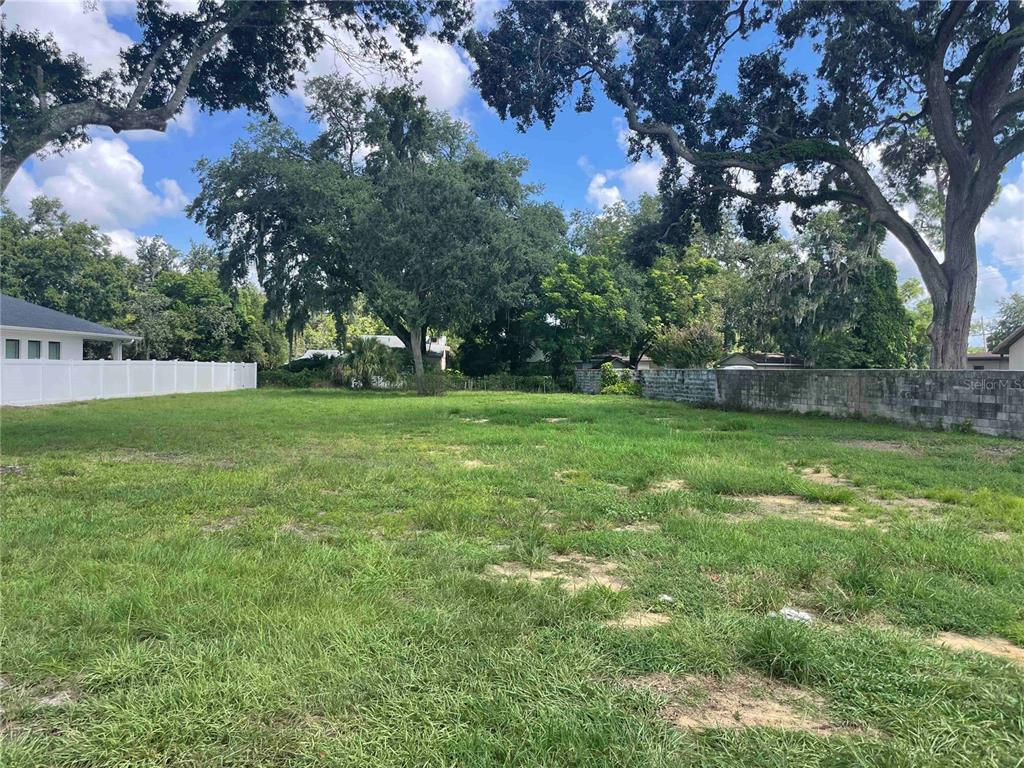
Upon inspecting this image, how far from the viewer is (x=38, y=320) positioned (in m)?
21.2

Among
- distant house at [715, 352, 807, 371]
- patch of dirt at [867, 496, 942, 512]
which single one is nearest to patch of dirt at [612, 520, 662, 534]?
patch of dirt at [867, 496, 942, 512]

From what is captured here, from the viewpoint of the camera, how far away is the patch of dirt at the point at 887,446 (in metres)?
8.16

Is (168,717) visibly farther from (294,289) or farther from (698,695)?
(294,289)

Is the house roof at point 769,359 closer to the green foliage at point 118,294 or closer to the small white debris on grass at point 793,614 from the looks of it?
the green foliage at point 118,294

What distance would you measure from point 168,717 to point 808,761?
6.65 ft

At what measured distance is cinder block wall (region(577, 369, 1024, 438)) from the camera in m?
9.66

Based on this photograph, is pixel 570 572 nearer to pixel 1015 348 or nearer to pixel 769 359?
pixel 1015 348

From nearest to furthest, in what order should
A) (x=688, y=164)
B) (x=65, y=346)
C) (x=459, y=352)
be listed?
(x=688, y=164) < (x=65, y=346) < (x=459, y=352)

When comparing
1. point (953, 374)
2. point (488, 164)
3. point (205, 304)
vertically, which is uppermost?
point (488, 164)

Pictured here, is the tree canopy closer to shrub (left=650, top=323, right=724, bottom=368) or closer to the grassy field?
shrub (left=650, top=323, right=724, bottom=368)

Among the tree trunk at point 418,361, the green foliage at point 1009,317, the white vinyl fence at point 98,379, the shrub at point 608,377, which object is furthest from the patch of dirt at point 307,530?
the green foliage at point 1009,317

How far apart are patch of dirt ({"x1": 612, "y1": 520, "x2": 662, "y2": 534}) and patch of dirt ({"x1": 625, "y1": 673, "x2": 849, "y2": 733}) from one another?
1.93 metres

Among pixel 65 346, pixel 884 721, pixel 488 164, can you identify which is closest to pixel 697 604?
pixel 884 721

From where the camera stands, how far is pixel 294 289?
2902cm
